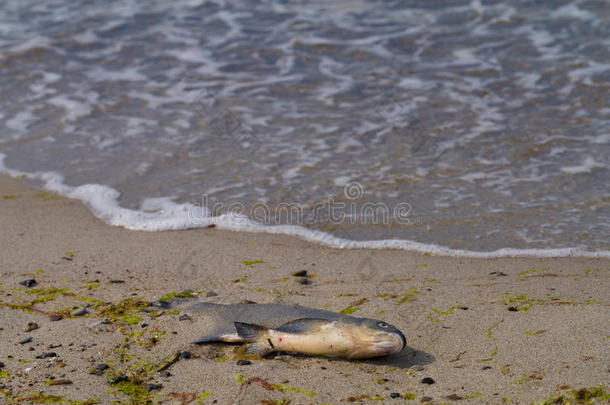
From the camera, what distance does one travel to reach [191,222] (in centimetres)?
444

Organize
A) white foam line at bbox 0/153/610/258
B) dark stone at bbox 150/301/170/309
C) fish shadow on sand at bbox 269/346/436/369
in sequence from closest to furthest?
fish shadow on sand at bbox 269/346/436/369, dark stone at bbox 150/301/170/309, white foam line at bbox 0/153/610/258

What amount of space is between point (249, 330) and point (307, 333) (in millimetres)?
255

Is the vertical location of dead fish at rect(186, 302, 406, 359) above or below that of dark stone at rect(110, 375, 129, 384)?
above

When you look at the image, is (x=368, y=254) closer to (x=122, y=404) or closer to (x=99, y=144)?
(x=122, y=404)

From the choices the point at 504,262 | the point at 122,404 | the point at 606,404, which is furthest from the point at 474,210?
the point at 122,404

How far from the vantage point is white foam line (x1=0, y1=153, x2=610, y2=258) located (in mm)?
3934

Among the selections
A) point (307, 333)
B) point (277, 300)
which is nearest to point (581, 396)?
point (307, 333)

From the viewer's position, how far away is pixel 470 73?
7.30 meters

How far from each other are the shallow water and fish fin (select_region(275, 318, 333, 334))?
5.29 feet

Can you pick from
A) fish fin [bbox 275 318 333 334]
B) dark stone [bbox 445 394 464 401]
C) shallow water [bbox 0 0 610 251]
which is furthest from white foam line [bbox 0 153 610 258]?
dark stone [bbox 445 394 464 401]

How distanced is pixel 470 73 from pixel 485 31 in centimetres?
160

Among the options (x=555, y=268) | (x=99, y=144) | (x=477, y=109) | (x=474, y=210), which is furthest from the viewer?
(x=477, y=109)

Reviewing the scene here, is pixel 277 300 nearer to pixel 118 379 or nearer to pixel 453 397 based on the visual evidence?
pixel 118 379

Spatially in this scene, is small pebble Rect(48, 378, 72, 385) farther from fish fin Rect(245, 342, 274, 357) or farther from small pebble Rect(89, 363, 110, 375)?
fish fin Rect(245, 342, 274, 357)
